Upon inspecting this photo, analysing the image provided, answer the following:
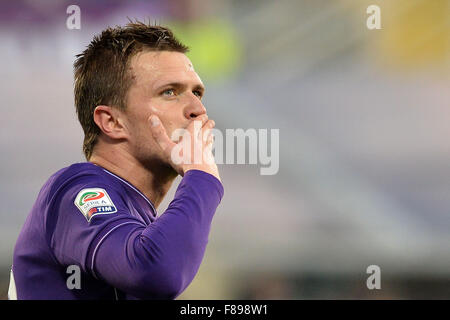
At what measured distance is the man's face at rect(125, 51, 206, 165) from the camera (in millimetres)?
2389

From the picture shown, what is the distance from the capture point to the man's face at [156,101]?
7.84 ft

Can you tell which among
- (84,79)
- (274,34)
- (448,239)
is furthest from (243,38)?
(84,79)

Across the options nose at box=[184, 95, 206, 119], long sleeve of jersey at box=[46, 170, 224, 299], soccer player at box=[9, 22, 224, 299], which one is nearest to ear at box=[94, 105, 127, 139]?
soccer player at box=[9, 22, 224, 299]

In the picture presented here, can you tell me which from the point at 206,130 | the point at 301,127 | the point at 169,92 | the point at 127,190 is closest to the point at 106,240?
the point at 127,190

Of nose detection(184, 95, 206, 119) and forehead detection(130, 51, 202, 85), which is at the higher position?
forehead detection(130, 51, 202, 85)

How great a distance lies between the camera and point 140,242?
185 centimetres

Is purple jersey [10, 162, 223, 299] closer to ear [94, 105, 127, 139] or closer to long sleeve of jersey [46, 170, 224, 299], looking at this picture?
long sleeve of jersey [46, 170, 224, 299]

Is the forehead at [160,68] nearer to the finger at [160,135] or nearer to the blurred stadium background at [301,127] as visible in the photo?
the finger at [160,135]

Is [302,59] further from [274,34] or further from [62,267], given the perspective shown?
[62,267]

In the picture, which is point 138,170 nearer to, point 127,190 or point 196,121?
point 127,190

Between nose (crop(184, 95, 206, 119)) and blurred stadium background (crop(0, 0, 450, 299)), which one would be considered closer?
nose (crop(184, 95, 206, 119))

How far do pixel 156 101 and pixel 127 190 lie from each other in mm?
364

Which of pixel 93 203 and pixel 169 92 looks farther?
pixel 169 92
